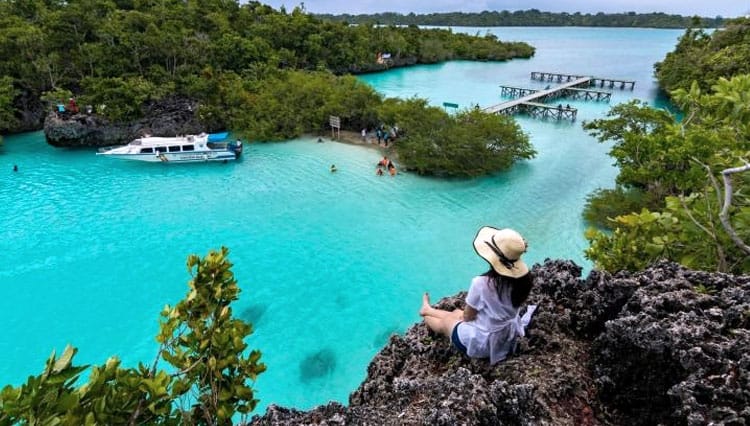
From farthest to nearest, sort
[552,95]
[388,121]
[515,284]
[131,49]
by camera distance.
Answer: [552,95] → [131,49] → [388,121] → [515,284]

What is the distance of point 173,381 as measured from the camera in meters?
3.06

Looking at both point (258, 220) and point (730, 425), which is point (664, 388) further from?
point (258, 220)

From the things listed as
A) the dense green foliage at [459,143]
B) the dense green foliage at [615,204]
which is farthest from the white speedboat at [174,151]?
the dense green foliage at [615,204]

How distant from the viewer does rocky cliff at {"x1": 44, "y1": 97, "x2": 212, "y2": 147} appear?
72.7 feet

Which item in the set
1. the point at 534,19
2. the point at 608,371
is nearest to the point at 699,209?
the point at 608,371

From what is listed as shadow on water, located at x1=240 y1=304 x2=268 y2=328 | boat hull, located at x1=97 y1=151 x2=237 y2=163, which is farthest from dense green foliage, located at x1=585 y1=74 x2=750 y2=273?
boat hull, located at x1=97 y1=151 x2=237 y2=163

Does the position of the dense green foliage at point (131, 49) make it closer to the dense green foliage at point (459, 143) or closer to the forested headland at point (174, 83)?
the forested headland at point (174, 83)

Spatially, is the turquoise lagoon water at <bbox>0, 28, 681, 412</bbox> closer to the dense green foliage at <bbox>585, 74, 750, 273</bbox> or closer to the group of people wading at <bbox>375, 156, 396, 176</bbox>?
the group of people wading at <bbox>375, 156, 396, 176</bbox>

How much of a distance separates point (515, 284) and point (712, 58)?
28.2 meters

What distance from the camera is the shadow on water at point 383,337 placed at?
957cm

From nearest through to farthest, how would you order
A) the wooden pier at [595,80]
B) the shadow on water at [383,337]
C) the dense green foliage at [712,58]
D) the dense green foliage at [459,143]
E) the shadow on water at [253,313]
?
the shadow on water at [383,337], the shadow on water at [253,313], the dense green foliage at [459,143], the dense green foliage at [712,58], the wooden pier at [595,80]

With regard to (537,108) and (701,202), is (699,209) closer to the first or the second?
(701,202)

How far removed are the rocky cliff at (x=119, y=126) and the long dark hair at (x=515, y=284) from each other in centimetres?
2507

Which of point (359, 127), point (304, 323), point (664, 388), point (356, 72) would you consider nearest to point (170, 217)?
point (304, 323)
